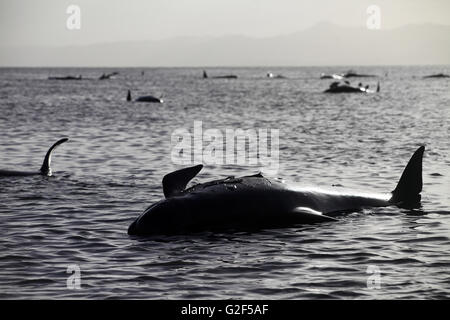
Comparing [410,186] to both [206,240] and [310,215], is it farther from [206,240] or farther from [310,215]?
[206,240]

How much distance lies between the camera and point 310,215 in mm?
14672

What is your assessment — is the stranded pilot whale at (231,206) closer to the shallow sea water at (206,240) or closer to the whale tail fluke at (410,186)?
the shallow sea water at (206,240)

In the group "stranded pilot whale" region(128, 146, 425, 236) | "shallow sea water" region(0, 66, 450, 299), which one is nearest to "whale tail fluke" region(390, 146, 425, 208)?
"shallow sea water" region(0, 66, 450, 299)

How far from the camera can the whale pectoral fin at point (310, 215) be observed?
14.6 m

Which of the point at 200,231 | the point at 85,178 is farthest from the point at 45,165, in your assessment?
the point at 200,231

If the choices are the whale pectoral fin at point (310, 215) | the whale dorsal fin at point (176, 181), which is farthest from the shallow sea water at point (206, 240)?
the whale dorsal fin at point (176, 181)

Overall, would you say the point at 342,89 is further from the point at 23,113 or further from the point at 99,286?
the point at 99,286

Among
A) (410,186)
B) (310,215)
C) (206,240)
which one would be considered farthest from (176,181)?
(410,186)

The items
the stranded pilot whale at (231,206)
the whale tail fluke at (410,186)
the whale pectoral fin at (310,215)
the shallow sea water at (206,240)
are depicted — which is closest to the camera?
the shallow sea water at (206,240)

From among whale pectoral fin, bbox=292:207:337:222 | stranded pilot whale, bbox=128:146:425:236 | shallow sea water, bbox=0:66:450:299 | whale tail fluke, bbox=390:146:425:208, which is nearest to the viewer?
shallow sea water, bbox=0:66:450:299

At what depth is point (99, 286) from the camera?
11.1 metres

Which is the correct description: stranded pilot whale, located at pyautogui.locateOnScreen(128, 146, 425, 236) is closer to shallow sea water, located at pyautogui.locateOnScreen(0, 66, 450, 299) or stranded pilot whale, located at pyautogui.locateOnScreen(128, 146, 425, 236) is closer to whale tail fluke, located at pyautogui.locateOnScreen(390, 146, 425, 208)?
shallow sea water, located at pyautogui.locateOnScreen(0, 66, 450, 299)

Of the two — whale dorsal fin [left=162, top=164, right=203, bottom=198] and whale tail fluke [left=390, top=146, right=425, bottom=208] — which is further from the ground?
whale dorsal fin [left=162, top=164, right=203, bottom=198]

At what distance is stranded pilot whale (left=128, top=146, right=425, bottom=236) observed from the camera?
14.0m
